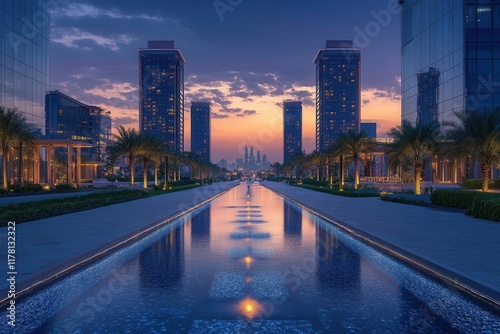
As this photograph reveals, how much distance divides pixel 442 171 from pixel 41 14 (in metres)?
59.9

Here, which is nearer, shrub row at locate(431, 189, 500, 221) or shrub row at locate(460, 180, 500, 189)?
shrub row at locate(431, 189, 500, 221)

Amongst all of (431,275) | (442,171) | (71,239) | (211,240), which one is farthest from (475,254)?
(442,171)

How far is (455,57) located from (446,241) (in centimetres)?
4845

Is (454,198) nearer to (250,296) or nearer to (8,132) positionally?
(250,296)

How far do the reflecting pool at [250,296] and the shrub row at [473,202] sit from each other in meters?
8.54

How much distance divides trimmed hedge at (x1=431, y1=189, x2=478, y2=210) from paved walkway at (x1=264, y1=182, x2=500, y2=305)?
2016 millimetres

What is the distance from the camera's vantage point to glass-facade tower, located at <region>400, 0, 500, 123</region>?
50.9 metres

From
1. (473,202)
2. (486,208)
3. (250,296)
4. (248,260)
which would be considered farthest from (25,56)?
(250,296)

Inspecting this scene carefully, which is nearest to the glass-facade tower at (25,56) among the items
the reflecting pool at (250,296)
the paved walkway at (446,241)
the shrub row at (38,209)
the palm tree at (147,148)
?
the palm tree at (147,148)

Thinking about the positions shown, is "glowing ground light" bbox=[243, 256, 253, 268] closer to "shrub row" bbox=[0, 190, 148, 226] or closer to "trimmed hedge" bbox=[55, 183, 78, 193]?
"shrub row" bbox=[0, 190, 148, 226]

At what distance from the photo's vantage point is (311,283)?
7.95 m

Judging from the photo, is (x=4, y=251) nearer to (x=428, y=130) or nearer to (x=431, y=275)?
(x=431, y=275)

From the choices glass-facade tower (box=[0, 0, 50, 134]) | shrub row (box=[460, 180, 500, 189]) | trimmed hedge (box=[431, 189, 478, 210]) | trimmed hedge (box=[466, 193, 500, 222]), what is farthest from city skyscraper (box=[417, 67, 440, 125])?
glass-facade tower (box=[0, 0, 50, 134])

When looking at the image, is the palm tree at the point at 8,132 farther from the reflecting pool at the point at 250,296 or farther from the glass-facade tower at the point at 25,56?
the reflecting pool at the point at 250,296
